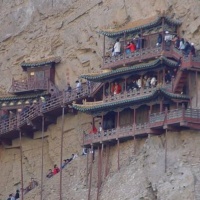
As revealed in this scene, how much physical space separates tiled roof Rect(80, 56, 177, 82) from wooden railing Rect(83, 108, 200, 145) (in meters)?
3.03

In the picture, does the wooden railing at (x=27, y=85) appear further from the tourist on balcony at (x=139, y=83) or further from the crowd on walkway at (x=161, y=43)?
the tourist on balcony at (x=139, y=83)

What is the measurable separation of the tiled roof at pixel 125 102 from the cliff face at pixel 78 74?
2247 mm

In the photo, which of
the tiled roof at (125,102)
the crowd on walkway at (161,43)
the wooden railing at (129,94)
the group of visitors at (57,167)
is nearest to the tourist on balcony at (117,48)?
the crowd on walkway at (161,43)

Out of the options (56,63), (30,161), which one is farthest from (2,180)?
(56,63)

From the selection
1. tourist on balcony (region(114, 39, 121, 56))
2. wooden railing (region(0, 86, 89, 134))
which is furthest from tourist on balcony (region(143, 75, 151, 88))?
wooden railing (region(0, 86, 89, 134))

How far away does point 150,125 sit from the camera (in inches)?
2975

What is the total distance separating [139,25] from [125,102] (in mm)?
4887

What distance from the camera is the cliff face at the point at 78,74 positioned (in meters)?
73.0

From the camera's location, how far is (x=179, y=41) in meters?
77.2

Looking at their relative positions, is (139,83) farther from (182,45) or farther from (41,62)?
(41,62)

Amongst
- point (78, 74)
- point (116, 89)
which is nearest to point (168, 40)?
point (116, 89)

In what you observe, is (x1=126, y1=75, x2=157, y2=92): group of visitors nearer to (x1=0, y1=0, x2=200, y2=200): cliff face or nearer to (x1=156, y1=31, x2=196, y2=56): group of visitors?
(x1=156, y1=31, x2=196, y2=56): group of visitors

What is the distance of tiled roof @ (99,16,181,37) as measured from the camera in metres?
78.3

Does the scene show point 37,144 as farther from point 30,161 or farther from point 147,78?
point 147,78
